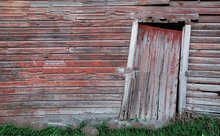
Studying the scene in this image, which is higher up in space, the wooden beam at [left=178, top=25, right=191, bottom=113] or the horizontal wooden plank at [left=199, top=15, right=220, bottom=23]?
the horizontal wooden plank at [left=199, top=15, right=220, bottom=23]

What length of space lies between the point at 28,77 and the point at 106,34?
1.83 metres

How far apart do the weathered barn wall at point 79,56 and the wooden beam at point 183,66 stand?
10cm

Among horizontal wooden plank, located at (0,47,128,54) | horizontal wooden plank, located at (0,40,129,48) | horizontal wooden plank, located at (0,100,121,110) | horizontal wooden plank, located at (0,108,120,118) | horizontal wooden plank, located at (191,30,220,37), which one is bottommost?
horizontal wooden plank, located at (0,108,120,118)

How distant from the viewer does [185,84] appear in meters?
6.25

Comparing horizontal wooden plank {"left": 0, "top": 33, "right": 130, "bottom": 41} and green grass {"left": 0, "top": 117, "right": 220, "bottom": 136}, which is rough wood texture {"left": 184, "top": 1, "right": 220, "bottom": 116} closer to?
green grass {"left": 0, "top": 117, "right": 220, "bottom": 136}

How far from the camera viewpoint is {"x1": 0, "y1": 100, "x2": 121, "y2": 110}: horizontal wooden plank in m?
6.42

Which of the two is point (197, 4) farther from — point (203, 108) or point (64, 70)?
point (64, 70)

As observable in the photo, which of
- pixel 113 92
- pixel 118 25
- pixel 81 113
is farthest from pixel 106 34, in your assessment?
pixel 81 113

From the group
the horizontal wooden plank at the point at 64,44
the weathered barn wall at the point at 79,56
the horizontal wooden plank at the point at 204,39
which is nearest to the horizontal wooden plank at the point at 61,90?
the weathered barn wall at the point at 79,56

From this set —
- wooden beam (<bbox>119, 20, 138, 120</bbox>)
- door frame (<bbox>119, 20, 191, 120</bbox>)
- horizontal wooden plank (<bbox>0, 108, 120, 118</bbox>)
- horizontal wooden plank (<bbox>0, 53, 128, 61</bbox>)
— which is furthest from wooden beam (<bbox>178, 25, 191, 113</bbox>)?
horizontal wooden plank (<bbox>0, 108, 120, 118</bbox>)

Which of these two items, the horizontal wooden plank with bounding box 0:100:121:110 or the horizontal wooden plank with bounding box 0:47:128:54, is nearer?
the horizontal wooden plank with bounding box 0:100:121:110

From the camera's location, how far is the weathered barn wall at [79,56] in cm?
635

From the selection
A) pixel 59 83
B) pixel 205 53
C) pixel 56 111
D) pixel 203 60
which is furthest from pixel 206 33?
pixel 56 111

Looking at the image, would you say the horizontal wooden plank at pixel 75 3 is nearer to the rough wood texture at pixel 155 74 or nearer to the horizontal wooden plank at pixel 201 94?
the rough wood texture at pixel 155 74
